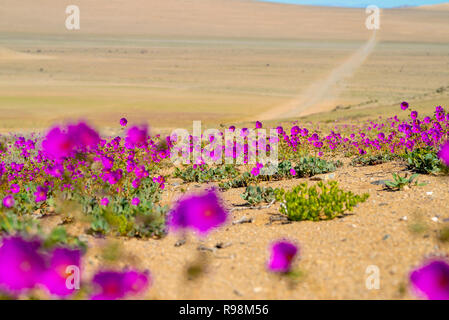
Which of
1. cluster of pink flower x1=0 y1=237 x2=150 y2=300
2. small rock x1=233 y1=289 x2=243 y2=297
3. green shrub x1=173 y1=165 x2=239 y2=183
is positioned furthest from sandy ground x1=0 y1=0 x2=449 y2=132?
cluster of pink flower x1=0 y1=237 x2=150 y2=300

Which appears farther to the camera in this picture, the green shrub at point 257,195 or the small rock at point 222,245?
the green shrub at point 257,195

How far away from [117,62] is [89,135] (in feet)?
120

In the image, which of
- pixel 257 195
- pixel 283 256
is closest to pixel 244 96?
pixel 257 195

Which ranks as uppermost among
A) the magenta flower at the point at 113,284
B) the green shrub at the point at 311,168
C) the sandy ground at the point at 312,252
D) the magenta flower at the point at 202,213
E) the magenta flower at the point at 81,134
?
the magenta flower at the point at 81,134

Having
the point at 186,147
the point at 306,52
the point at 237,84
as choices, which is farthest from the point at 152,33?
the point at 186,147

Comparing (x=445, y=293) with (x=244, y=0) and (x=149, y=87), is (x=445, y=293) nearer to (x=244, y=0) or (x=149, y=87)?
(x=149, y=87)

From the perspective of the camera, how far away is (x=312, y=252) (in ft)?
11.6

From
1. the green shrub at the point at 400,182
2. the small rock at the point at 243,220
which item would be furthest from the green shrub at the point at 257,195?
the green shrub at the point at 400,182

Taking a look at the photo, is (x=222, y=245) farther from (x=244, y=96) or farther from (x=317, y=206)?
(x=244, y=96)

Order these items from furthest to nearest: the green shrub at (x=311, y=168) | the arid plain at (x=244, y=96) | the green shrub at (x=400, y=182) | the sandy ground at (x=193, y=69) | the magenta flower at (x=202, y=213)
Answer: the sandy ground at (x=193, y=69), the green shrub at (x=311, y=168), the green shrub at (x=400, y=182), the arid plain at (x=244, y=96), the magenta flower at (x=202, y=213)

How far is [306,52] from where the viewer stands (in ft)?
152

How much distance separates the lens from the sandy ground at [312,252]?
2.96 m

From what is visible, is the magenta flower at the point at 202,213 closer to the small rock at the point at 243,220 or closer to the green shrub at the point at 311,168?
the small rock at the point at 243,220
